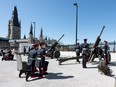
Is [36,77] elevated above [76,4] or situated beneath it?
situated beneath

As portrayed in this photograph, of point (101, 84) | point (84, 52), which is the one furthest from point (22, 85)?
point (84, 52)

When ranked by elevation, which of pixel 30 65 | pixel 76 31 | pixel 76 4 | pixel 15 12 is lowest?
pixel 30 65

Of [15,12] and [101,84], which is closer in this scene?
[101,84]

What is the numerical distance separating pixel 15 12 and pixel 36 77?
13942 cm

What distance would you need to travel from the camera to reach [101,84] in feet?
27.1

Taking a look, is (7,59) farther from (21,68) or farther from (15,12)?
(15,12)

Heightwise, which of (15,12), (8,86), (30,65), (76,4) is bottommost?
(8,86)

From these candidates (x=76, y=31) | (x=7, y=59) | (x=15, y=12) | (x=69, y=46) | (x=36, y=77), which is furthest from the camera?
(x=15, y=12)

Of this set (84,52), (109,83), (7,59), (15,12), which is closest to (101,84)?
(109,83)

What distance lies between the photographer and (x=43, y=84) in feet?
27.5

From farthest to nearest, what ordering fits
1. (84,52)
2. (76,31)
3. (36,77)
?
1. (76,31)
2. (84,52)
3. (36,77)

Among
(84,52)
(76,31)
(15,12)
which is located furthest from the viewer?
(15,12)

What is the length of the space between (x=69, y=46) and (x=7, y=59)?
16619 mm

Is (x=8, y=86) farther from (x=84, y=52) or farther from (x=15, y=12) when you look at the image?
(x=15, y=12)
